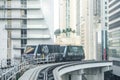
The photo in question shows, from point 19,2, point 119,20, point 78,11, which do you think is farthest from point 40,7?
point 78,11

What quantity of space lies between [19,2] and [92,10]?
273 ft

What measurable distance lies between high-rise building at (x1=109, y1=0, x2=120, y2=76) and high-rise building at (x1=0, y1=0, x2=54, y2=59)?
25.3m

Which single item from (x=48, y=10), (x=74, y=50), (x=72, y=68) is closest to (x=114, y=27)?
(x=74, y=50)

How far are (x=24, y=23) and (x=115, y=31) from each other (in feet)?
105

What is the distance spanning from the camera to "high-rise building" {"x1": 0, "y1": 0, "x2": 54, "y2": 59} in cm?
5338

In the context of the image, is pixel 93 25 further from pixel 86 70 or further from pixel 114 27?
pixel 86 70

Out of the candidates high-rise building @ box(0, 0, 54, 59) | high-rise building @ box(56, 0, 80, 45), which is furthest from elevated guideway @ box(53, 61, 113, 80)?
high-rise building @ box(56, 0, 80, 45)

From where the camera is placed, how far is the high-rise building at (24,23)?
53.4m

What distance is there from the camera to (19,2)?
179 ft

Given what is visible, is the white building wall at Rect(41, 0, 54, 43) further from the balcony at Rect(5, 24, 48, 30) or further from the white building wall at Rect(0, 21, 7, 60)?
the white building wall at Rect(0, 21, 7, 60)

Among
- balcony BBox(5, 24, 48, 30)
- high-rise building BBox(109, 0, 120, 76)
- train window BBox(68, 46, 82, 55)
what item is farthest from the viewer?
high-rise building BBox(109, 0, 120, 76)

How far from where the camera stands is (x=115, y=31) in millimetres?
82188

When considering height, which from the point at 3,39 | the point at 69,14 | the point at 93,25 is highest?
the point at 69,14

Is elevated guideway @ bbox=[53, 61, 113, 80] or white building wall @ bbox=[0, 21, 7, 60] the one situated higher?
white building wall @ bbox=[0, 21, 7, 60]
